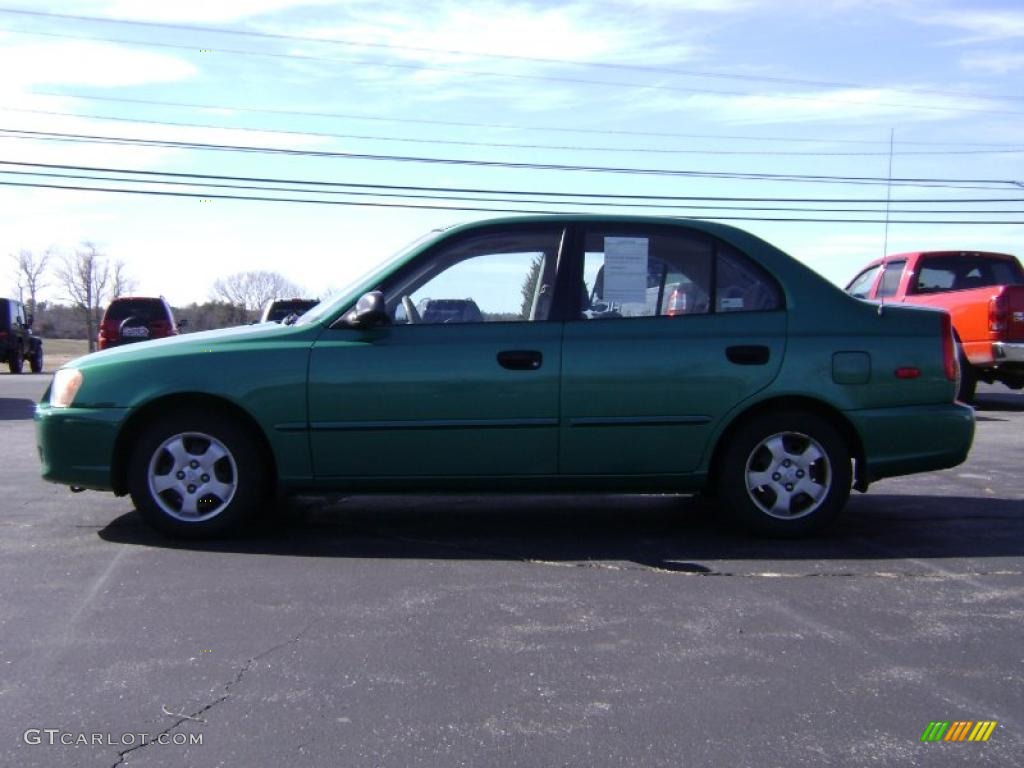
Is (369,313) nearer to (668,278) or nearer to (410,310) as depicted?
(410,310)

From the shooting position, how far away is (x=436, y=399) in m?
5.43

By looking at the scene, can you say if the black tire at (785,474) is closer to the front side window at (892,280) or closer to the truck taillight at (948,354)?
the truck taillight at (948,354)

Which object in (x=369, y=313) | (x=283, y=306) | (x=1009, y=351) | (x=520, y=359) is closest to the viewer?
(x=369, y=313)

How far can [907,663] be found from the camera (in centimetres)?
385

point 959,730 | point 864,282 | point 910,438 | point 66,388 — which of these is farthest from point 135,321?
point 959,730

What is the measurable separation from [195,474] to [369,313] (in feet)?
4.17

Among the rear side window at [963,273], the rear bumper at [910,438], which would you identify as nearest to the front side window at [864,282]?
the rear side window at [963,273]

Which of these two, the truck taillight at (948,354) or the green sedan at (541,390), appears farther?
the truck taillight at (948,354)

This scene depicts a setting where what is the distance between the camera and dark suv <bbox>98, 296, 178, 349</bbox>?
2177cm

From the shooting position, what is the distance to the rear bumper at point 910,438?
5.59 meters

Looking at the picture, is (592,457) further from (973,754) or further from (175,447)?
(973,754)

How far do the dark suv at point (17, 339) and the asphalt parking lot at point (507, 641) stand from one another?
21220 mm

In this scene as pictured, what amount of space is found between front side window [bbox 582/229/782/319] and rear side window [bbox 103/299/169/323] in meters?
18.5

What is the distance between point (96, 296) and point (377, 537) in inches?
2881
